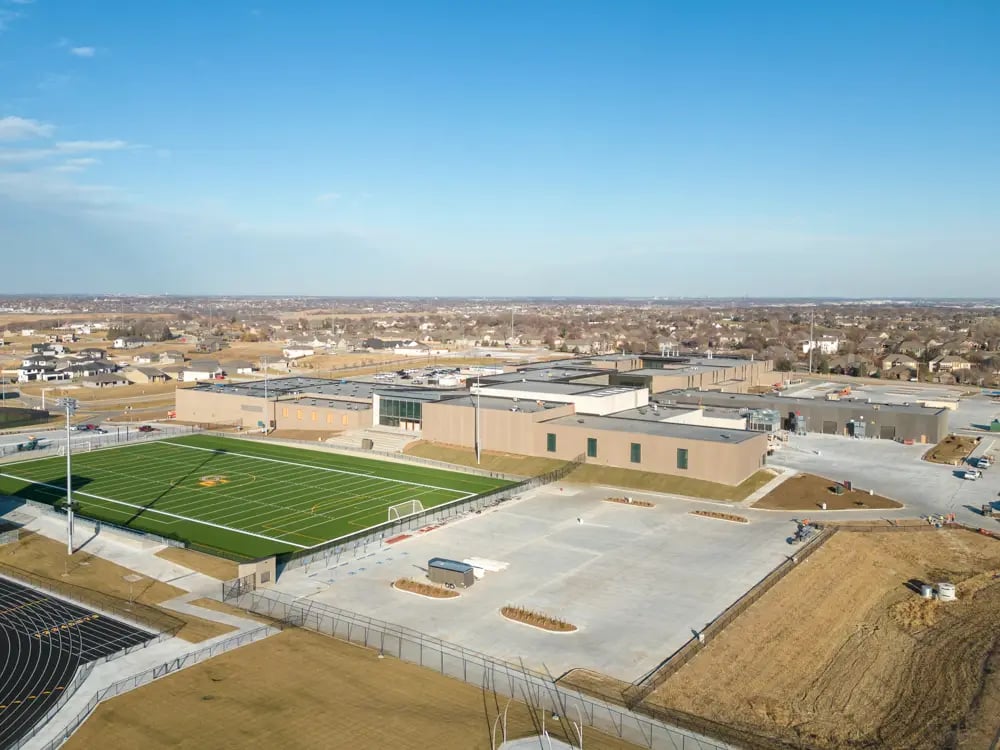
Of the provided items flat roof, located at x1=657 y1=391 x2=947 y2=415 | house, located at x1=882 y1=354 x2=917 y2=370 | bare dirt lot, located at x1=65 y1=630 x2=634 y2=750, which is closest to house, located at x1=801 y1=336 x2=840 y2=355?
house, located at x1=882 y1=354 x2=917 y2=370

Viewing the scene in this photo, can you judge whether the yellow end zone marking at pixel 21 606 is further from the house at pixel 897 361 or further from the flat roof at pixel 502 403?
the house at pixel 897 361

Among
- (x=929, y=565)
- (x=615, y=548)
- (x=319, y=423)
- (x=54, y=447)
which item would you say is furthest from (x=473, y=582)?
(x=54, y=447)

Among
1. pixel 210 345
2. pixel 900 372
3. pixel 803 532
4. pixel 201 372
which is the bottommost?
pixel 803 532

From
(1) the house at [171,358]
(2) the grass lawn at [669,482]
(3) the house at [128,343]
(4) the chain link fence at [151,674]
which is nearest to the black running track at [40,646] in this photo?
(4) the chain link fence at [151,674]

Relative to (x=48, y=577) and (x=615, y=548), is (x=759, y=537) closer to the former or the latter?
(x=615, y=548)

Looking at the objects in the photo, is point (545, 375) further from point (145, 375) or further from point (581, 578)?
point (145, 375)

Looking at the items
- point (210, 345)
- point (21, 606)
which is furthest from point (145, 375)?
point (21, 606)
